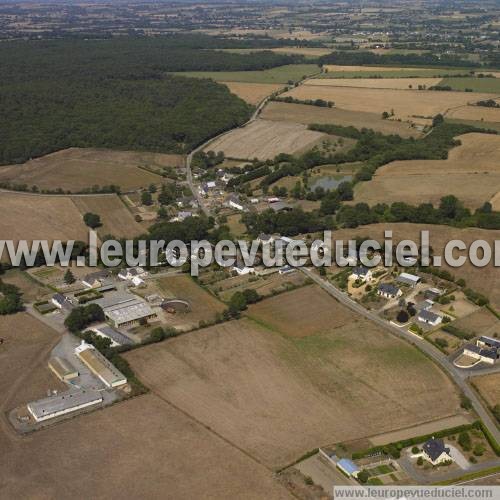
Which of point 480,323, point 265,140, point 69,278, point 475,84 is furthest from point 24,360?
point 475,84

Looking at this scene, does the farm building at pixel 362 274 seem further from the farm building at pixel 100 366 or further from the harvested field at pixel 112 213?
the harvested field at pixel 112 213

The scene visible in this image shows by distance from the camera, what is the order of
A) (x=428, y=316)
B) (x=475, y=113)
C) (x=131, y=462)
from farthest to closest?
(x=475, y=113) < (x=428, y=316) < (x=131, y=462)

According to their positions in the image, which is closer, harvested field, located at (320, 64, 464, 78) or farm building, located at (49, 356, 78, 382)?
farm building, located at (49, 356, 78, 382)

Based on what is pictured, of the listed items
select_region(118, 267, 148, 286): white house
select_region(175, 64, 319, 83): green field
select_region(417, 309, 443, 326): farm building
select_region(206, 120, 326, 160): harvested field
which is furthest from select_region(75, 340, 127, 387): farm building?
select_region(175, 64, 319, 83): green field

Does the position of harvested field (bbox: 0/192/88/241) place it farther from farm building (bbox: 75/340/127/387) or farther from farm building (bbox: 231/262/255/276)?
farm building (bbox: 75/340/127/387)

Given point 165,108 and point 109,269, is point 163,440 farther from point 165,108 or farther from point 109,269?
point 165,108

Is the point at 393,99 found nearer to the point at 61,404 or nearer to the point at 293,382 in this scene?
the point at 293,382
